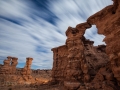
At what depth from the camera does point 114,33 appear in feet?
26.2

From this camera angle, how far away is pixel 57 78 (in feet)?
66.0

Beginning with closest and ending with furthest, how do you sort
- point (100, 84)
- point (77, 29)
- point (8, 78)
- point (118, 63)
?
1. point (118, 63)
2. point (100, 84)
3. point (77, 29)
4. point (8, 78)

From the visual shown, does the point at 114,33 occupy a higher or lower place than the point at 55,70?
higher

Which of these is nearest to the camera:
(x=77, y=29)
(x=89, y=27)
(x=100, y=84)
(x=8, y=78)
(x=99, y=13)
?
(x=100, y=84)

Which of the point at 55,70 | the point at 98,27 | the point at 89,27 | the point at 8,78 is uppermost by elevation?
the point at 89,27

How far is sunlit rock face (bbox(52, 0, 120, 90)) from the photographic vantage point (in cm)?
801

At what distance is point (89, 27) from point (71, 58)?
438 centimetres

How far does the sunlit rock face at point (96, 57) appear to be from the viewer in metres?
8.01

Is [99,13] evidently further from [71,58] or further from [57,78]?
[57,78]

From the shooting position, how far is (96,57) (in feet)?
47.4

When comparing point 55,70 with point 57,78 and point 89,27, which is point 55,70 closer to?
point 57,78

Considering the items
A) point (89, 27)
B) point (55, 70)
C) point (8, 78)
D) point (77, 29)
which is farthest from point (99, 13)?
point (8, 78)

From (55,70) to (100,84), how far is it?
12588 millimetres

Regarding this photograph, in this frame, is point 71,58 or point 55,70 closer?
point 71,58
